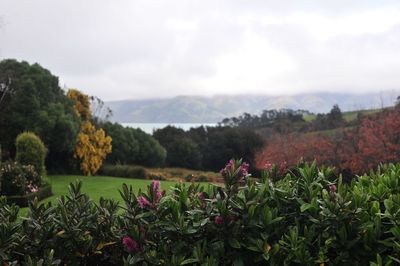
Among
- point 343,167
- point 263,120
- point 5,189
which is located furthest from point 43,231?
point 263,120

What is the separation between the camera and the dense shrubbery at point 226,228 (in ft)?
7.73

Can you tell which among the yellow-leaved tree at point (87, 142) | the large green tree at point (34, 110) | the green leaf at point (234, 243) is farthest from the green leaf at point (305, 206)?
the yellow-leaved tree at point (87, 142)

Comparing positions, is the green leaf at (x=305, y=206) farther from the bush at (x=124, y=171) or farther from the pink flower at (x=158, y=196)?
the bush at (x=124, y=171)

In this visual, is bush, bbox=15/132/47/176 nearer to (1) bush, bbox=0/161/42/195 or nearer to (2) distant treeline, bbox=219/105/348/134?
(1) bush, bbox=0/161/42/195

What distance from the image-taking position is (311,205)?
244 centimetres

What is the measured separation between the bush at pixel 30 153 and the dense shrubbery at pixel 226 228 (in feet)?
54.4

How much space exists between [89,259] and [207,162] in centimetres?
3557

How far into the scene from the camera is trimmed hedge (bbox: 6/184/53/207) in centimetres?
1309

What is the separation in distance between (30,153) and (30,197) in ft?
18.6

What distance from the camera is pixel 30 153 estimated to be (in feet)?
60.7

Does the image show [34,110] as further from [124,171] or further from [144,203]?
[144,203]

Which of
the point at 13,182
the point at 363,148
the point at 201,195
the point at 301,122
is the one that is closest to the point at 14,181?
the point at 13,182

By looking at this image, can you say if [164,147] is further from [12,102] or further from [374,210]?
[374,210]

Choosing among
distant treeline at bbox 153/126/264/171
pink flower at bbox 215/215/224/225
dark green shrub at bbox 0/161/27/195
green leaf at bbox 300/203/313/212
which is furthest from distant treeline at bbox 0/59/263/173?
green leaf at bbox 300/203/313/212
